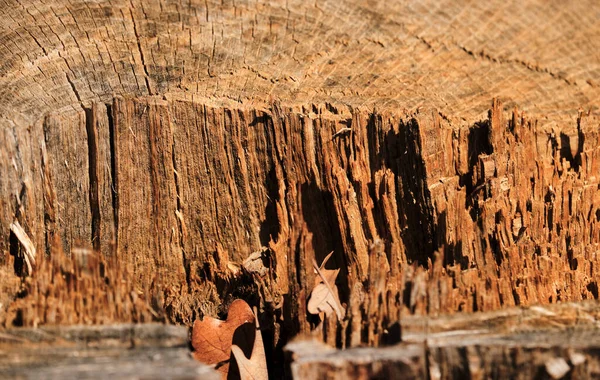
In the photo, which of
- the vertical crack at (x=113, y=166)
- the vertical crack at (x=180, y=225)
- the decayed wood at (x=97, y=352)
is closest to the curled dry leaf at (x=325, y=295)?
the vertical crack at (x=180, y=225)

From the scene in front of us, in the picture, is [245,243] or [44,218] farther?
[245,243]

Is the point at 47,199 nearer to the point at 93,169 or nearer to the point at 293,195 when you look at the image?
the point at 93,169

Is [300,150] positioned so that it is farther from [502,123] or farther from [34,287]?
[34,287]

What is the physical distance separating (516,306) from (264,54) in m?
1.52

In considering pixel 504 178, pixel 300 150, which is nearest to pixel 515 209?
pixel 504 178

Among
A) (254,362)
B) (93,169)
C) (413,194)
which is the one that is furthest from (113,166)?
(413,194)

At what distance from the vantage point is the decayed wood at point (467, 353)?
2436 millimetres

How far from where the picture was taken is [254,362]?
323cm

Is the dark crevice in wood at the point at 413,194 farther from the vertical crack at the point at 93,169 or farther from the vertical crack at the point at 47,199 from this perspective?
the vertical crack at the point at 47,199

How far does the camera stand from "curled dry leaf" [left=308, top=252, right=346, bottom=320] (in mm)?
3096

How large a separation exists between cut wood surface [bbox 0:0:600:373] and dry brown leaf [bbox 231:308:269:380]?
0.12 m

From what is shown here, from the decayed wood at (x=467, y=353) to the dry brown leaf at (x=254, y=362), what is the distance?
0.66 meters

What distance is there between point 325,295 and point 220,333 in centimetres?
49

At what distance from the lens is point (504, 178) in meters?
3.26
